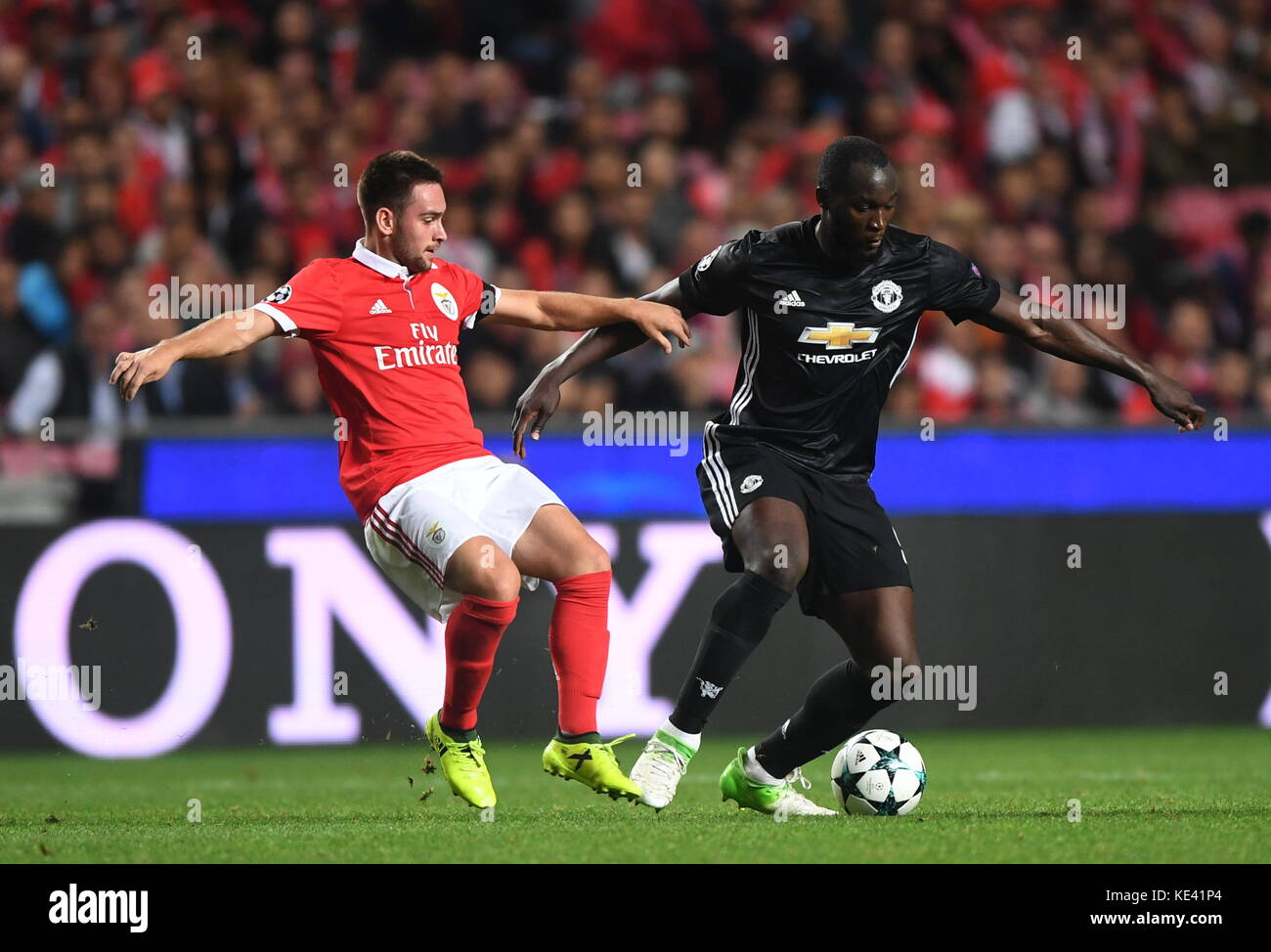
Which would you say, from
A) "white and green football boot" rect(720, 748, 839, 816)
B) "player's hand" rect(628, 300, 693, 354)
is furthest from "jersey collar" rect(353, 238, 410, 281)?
"white and green football boot" rect(720, 748, 839, 816)

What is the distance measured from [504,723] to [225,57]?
4986 mm

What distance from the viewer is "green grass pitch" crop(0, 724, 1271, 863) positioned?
5168mm

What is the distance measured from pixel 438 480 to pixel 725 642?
3.50 feet

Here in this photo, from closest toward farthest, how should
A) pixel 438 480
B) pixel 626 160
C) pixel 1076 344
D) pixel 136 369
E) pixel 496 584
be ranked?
pixel 136 369, pixel 496 584, pixel 438 480, pixel 1076 344, pixel 626 160

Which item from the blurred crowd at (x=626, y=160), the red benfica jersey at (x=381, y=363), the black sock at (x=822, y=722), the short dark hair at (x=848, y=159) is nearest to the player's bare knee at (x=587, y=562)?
the red benfica jersey at (x=381, y=363)

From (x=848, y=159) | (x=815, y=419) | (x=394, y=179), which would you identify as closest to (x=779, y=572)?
(x=815, y=419)

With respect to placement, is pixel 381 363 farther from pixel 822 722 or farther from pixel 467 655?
pixel 822 722

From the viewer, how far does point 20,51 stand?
11.7 m

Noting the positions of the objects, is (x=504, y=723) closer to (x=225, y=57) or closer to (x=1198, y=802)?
(x=1198, y=802)

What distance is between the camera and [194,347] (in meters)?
5.55

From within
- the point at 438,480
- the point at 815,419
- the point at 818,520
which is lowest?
the point at 818,520

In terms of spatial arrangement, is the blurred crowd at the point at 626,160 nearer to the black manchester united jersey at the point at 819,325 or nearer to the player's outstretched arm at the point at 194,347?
the black manchester united jersey at the point at 819,325

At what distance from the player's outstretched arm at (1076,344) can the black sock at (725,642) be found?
4.22 ft

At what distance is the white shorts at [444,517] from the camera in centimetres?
593
